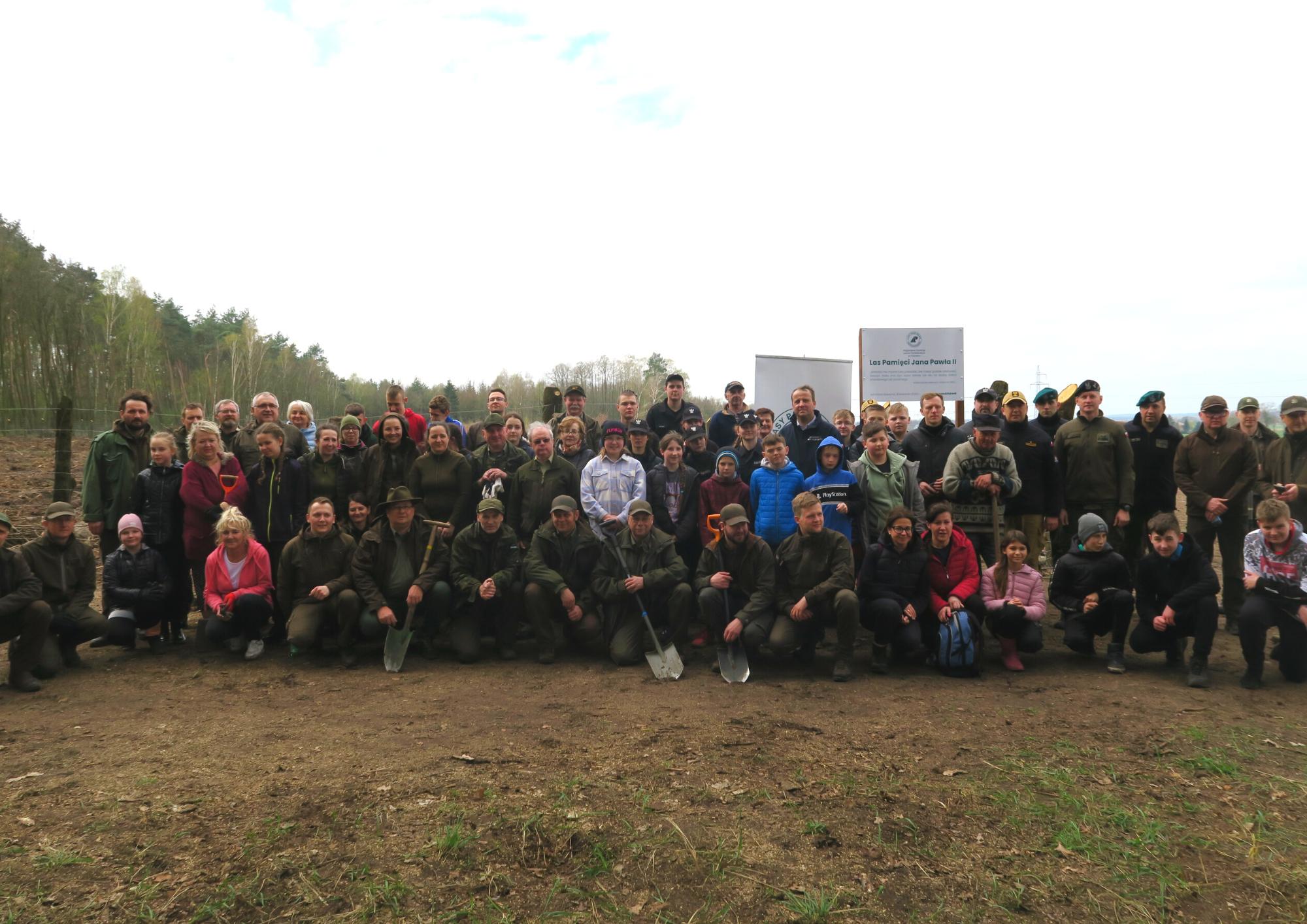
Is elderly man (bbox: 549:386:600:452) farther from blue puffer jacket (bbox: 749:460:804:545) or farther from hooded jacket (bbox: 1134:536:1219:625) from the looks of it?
hooded jacket (bbox: 1134:536:1219:625)

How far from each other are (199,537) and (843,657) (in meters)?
5.48

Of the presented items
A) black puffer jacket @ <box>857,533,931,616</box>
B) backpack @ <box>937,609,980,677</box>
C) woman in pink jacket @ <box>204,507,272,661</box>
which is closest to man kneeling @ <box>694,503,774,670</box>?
black puffer jacket @ <box>857,533,931,616</box>

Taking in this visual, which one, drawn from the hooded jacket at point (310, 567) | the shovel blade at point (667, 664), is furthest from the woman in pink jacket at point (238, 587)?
the shovel blade at point (667, 664)

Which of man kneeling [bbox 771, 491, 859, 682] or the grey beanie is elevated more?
the grey beanie

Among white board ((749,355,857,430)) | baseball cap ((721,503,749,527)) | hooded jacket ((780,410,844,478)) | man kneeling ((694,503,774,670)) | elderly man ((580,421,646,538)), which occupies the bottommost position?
man kneeling ((694,503,774,670))

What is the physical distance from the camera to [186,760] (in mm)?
4172

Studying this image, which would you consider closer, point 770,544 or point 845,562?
point 845,562

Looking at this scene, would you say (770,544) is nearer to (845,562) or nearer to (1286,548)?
(845,562)

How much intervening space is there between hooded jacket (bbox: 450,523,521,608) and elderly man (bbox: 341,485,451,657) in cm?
13

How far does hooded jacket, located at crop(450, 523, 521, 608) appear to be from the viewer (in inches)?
251

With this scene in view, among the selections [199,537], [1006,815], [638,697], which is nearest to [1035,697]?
[1006,815]

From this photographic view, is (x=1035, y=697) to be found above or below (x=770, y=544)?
below

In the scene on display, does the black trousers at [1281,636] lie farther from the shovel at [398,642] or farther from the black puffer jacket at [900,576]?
the shovel at [398,642]

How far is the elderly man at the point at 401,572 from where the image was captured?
6.30 metres
